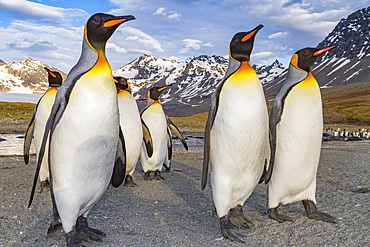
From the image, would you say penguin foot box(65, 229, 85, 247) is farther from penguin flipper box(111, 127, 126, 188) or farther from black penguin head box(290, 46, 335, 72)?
black penguin head box(290, 46, 335, 72)

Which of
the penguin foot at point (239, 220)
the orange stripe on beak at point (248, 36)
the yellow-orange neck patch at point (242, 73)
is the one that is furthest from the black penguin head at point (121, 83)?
the penguin foot at point (239, 220)

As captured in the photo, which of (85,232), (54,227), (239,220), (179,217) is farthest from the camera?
(179,217)

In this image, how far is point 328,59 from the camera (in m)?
141

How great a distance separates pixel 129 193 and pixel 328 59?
6010 inches

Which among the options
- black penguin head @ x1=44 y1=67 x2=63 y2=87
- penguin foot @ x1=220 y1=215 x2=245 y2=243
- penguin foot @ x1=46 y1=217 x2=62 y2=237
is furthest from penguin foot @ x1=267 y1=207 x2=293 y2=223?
black penguin head @ x1=44 y1=67 x2=63 y2=87

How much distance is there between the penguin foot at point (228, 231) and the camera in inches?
130

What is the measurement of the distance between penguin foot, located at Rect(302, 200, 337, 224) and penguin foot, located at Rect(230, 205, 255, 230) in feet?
2.60

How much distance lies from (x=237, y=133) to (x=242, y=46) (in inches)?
38.0

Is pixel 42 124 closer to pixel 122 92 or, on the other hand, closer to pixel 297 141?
pixel 122 92

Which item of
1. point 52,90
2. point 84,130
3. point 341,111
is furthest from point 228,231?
point 341,111

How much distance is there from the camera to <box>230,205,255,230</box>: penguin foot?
145 inches

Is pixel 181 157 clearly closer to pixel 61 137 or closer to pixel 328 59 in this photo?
pixel 61 137

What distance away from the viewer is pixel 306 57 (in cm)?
395

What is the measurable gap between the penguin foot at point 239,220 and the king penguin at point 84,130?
1581 mm
